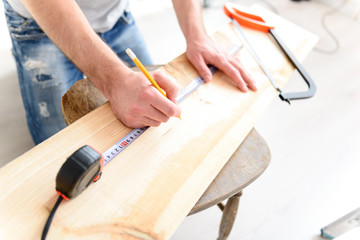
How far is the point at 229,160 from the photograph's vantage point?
76 centimetres

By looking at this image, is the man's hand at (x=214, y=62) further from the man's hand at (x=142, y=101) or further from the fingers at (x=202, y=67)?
the man's hand at (x=142, y=101)

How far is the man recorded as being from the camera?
69 cm

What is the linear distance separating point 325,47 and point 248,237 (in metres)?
1.84

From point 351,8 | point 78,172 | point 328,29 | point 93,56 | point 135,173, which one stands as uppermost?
point 93,56

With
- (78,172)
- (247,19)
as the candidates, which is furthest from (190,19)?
(78,172)

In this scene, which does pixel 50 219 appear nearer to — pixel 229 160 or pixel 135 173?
pixel 135 173

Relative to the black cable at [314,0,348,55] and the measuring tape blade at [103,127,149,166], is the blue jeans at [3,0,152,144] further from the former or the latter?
the black cable at [314,0,348,55]

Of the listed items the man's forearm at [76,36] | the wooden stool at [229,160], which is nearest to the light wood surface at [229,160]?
the wooden stool at [229,160]

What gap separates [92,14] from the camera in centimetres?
108

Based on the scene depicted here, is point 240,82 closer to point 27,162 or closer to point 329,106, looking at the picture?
point 27,162

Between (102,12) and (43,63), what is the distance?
1.01 feet

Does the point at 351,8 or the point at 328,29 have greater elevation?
the point at 351,8

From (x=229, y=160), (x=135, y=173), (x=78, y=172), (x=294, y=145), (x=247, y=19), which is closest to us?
(x=78, y=172)

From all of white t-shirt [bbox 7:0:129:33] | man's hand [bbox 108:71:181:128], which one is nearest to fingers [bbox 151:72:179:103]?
man's hand [bbox 108:71:181:128]
